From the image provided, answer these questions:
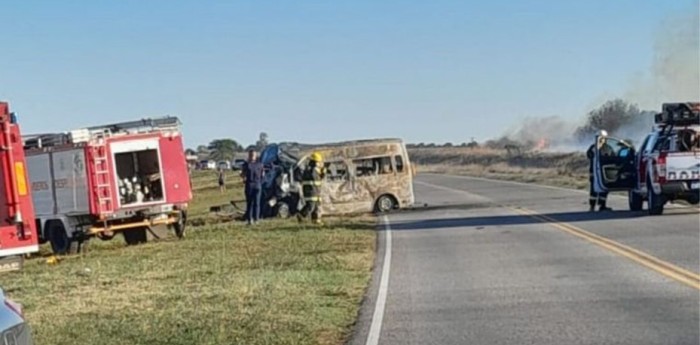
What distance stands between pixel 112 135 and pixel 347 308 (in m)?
12.3

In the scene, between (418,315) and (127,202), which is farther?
(127,202)

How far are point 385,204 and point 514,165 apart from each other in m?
61.5

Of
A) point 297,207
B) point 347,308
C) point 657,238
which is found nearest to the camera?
point 347,308

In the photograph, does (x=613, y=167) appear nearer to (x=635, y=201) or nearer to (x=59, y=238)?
(x=635, y=201)

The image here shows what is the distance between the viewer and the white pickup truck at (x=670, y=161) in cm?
2473

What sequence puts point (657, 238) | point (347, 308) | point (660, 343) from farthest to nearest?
point (657, 238)
point (347, 308)
point (660, 343)

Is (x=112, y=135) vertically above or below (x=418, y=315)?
above

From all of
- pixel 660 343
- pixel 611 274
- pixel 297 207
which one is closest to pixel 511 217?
pixel 297 207

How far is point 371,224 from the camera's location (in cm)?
2819

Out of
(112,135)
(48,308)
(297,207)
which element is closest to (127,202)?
(112,135)

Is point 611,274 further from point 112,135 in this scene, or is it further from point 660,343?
point 112,135

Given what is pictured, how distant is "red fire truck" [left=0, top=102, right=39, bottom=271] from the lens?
10.8 metres

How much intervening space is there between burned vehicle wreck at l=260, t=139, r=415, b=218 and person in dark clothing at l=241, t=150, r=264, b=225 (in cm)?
381

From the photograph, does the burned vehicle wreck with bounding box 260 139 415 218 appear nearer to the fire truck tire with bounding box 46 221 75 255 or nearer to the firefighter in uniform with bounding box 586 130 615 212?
the firefighter in uniform with bounding box 586 130 615 212
